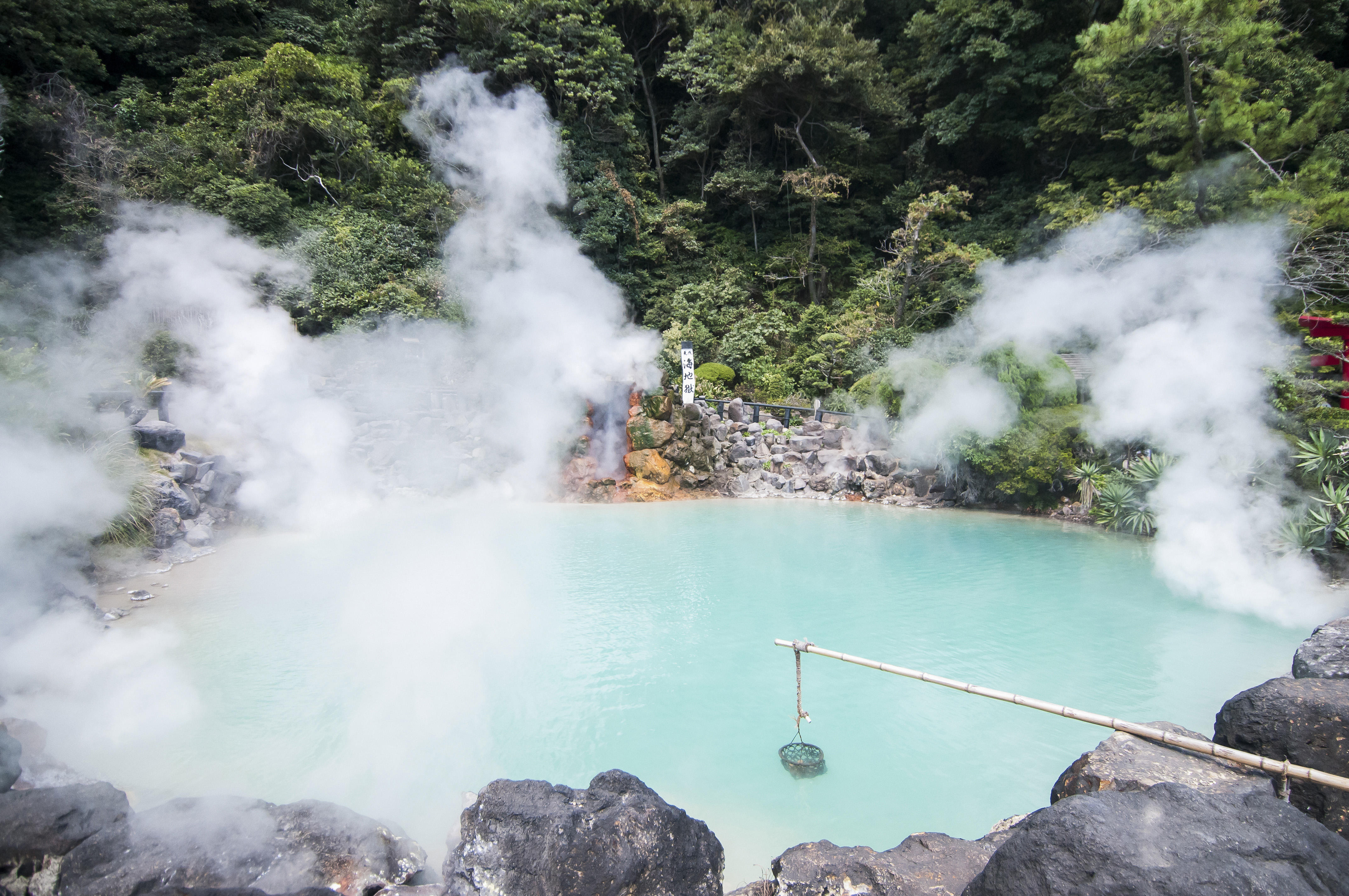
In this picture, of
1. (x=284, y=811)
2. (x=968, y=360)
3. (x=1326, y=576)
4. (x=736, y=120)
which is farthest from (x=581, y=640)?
(x=736, y=120)

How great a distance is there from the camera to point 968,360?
10.3 m

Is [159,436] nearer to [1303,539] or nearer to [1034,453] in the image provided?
[1034,453]

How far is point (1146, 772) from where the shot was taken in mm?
2391

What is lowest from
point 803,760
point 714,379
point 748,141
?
point 803,760

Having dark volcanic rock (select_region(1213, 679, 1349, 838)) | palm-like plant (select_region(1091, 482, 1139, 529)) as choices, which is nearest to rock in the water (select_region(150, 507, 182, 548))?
dark volcanic rock (select_region(1213, 679, 1349, 838))

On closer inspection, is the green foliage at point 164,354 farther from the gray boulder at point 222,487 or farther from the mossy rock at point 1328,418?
the mossy rock at point 1328,418

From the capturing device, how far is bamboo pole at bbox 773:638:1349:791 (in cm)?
218

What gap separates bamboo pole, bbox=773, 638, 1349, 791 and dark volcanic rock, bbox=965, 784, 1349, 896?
0.58 m

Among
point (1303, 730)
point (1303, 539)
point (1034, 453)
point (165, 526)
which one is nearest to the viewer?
point (1303, 730)

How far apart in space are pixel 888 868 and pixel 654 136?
1798 centimetres

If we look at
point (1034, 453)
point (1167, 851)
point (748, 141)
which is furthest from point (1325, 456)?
point (748, 141)

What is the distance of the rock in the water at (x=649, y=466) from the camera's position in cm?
1080

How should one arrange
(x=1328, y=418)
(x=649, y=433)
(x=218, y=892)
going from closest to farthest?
(x=218, y=892) < (x=1328, y=418) < (x=649, y=433)

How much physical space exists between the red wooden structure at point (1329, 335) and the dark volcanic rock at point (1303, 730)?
7171 millimetres
